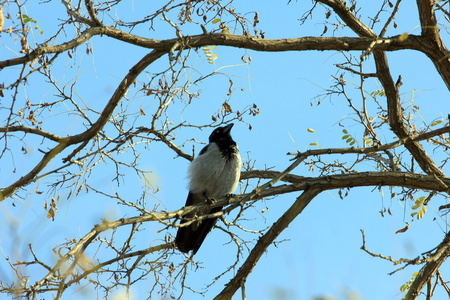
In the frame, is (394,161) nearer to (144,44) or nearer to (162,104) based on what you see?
(162,104)

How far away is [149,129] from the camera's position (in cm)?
570

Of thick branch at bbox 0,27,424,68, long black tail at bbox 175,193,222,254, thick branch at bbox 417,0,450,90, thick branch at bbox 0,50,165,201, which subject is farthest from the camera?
long black tail at bbox 175,193,222,254

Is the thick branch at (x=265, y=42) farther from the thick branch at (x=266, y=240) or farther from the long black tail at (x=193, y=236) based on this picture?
the long black tail at (x=193, y=236)

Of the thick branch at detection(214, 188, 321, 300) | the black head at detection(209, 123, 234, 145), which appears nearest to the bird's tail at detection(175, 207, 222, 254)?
A: the black head at detection(209, 123, 234, 145)

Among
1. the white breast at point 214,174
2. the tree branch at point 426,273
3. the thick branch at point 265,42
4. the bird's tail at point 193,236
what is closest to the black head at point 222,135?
the white breast at point 214,174

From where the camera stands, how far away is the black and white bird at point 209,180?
22.1ft

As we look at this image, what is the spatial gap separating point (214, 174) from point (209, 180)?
120 millimetres

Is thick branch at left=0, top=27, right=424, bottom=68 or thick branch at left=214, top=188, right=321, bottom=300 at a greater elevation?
thick branch at left=0, top=27, right=424, bottom=68

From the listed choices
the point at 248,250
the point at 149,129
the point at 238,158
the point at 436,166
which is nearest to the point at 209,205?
the point at 248,250

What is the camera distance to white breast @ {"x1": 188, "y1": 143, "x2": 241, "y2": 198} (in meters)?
6.76

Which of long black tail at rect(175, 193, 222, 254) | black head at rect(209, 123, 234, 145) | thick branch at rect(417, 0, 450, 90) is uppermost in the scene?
black head at rect(209, 123, 234, 145)

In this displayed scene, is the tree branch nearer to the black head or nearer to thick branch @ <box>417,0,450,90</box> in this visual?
thick branch @ <box>417,0,450,90</box>

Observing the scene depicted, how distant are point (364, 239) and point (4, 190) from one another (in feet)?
11.0

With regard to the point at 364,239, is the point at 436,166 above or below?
above
